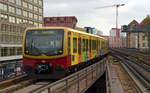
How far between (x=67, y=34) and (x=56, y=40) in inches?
28.5

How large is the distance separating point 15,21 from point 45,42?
4307cm

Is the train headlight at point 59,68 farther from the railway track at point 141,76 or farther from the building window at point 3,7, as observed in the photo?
the building window at point 3,7

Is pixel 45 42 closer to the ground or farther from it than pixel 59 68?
farther from it

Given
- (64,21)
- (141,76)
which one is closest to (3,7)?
(141,76)

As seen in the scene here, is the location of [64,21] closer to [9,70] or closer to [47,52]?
[9,70]

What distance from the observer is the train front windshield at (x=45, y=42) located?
11164 millimetres

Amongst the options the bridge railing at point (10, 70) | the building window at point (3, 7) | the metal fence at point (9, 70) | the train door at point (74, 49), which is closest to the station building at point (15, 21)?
the building window at point (3, 7)

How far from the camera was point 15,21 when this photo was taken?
51812mm

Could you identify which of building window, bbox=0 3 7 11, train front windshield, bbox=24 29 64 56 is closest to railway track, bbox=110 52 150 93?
train front windshield, bbox=24 29 64 56

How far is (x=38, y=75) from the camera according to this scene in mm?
11141

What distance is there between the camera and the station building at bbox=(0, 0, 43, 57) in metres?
45.7

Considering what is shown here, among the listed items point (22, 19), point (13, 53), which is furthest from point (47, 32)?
point (22, 19)

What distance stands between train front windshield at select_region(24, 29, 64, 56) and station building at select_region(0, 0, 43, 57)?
102 feet

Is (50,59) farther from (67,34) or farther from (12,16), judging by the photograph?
(12,16)
